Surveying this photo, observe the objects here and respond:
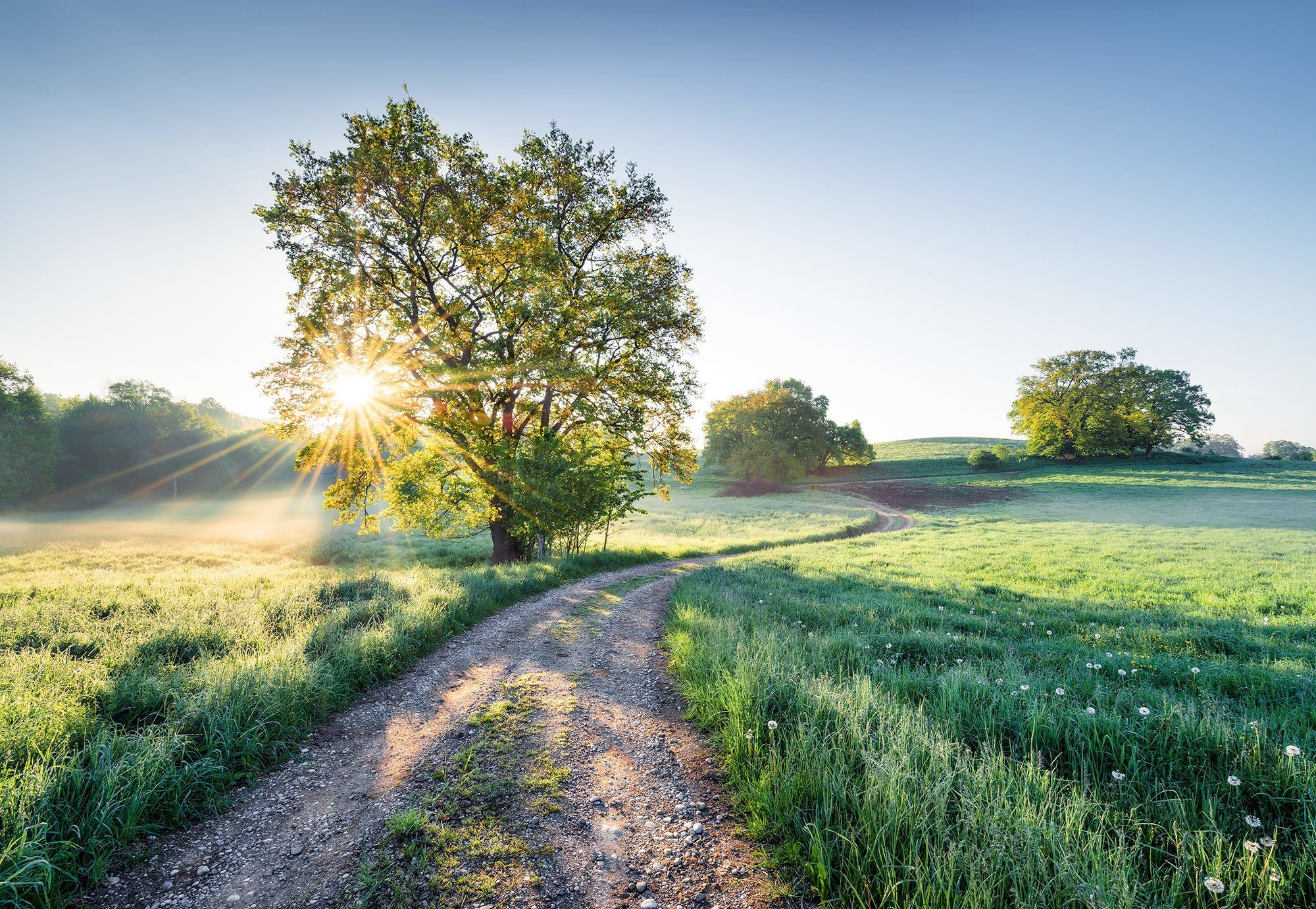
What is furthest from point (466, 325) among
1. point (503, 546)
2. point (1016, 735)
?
point (1016, 735)

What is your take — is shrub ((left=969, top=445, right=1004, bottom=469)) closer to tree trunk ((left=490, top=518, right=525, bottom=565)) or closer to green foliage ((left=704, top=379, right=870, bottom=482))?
green foliage ((left=704, top=379, right=870, bottom=482))

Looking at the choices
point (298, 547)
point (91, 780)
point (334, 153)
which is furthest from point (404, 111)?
point (298, 547)

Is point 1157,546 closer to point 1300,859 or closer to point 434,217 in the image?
point 1300,859

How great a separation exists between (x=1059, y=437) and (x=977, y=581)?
237 feet

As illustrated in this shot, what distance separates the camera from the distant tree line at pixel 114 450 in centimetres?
4547

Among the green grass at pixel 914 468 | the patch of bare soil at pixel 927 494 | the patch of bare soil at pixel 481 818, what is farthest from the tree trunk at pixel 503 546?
the green grass at pixel 914 468

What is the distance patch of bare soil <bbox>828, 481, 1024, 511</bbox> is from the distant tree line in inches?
2565

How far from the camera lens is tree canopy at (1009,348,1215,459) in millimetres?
65188

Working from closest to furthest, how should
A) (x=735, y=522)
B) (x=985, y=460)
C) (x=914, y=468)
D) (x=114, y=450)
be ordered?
(x=735, y=522) < (x=114, y=450) < (x=985, y=460) < (x=914, y=468)

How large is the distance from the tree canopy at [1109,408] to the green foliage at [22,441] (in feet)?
395

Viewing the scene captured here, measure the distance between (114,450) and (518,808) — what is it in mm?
81599

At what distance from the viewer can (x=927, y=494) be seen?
166ft

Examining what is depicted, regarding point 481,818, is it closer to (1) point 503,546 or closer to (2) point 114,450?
(1) point 503,546

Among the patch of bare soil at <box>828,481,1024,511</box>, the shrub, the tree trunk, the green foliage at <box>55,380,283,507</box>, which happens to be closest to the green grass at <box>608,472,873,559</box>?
the patch of bare soil at <box>828,481,1024,511</box>
